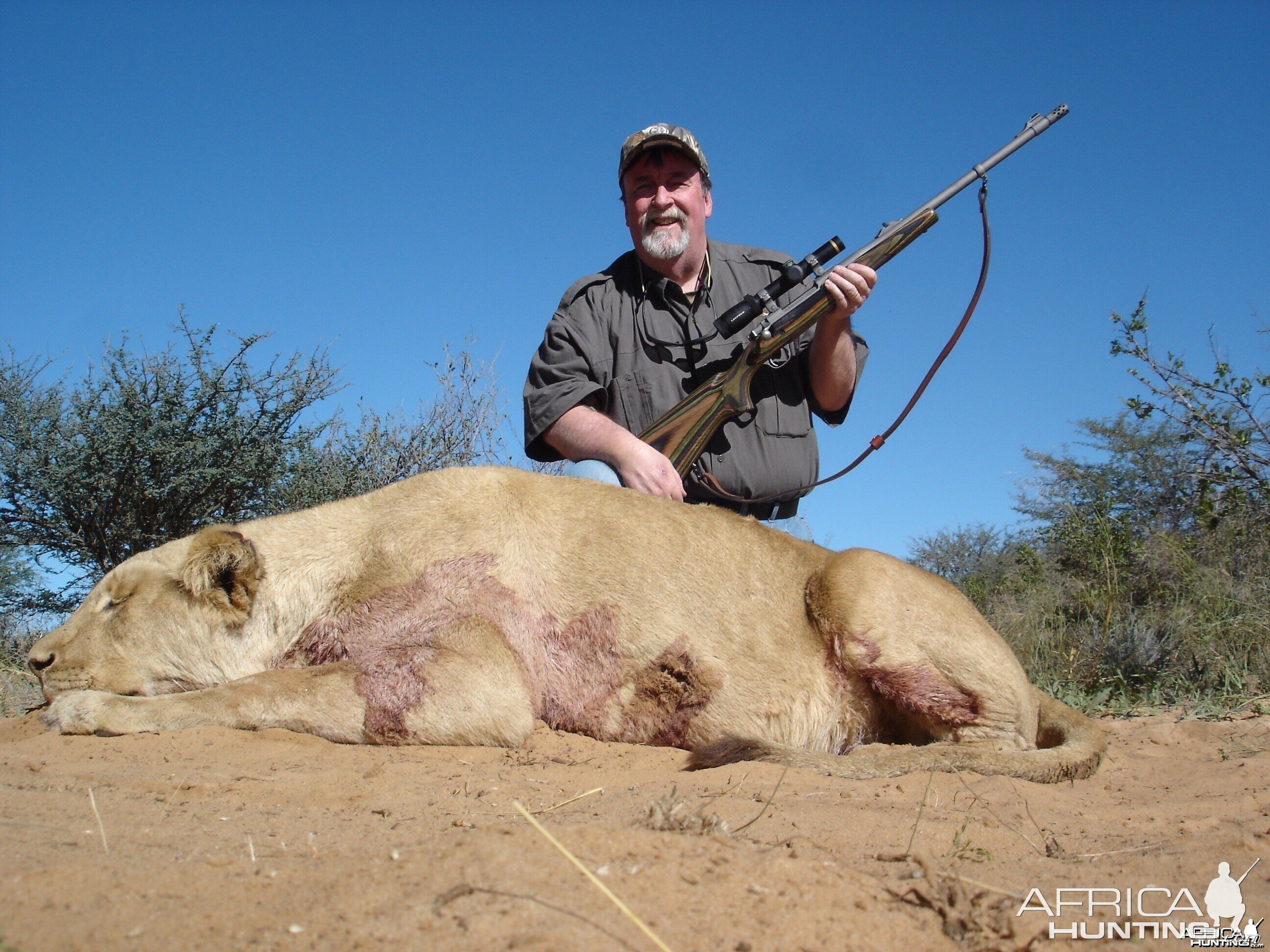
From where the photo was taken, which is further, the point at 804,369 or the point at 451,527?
the point at 804,369

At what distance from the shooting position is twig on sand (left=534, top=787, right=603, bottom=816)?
244 centimetres

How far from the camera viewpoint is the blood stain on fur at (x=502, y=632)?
3.51 m

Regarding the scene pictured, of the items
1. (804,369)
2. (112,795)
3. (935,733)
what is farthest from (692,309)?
(112,795)

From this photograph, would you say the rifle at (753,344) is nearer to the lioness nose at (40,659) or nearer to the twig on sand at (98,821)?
the lioness nose at (40,659)

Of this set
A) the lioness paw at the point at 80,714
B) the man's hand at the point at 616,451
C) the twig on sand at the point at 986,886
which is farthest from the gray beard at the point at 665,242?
the twig on sand at the point at 986,886

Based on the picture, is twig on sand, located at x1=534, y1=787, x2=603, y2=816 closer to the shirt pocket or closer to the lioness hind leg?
the lioness hind leg

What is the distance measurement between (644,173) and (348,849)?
189 inches

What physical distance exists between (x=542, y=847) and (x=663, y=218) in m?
4.51

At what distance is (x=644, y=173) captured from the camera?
5836 mm

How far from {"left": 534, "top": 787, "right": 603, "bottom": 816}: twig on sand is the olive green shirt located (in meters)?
2.81

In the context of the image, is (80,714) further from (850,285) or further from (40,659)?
(850,285)

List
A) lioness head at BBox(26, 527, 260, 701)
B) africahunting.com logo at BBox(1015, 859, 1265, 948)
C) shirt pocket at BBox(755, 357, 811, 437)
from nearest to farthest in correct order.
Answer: africahunting.com logo at BBox(1015, 859, 1265, 948) → lioness head at BBox(26, 527, 260, 701) → shirt pocket at BBox(755, 357, 811, 437)

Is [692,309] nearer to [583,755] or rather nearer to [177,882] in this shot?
[583,755]

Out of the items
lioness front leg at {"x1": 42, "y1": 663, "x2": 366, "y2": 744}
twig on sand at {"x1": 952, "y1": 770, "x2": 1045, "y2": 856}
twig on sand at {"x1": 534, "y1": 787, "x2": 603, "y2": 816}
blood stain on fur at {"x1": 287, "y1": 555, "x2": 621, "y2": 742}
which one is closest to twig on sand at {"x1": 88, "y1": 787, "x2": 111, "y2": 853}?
lioness front leg at {"x1": 42, "y1": 663, "x2": 366, "y2": 744}
